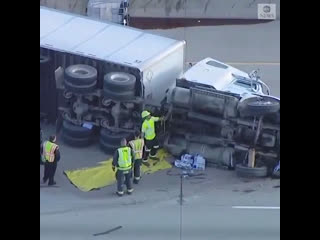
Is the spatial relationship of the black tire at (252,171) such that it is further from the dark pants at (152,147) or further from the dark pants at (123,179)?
the dark pants at (123,179)

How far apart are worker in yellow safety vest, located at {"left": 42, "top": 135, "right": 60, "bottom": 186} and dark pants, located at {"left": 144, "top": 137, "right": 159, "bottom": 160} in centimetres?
211

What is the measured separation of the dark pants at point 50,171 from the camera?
1447 cm

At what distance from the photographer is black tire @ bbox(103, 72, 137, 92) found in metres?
15.9

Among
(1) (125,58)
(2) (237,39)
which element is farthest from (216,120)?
(2) (237,39)

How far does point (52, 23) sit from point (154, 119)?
3.87 meters

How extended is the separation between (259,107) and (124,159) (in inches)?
121

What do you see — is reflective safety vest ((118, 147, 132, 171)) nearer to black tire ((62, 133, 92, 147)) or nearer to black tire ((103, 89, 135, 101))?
black tire ((103, 89, 135, 101))

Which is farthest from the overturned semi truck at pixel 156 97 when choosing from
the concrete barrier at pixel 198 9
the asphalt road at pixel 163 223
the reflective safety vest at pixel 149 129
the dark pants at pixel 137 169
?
the concrete barrier at pixel 198 9

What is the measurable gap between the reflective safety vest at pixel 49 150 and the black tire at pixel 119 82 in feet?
7.36

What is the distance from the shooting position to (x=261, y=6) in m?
27.3

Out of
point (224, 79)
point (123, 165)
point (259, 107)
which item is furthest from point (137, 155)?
point (224, 79)

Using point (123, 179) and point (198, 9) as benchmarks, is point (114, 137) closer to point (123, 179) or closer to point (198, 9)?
point (123, 179)
